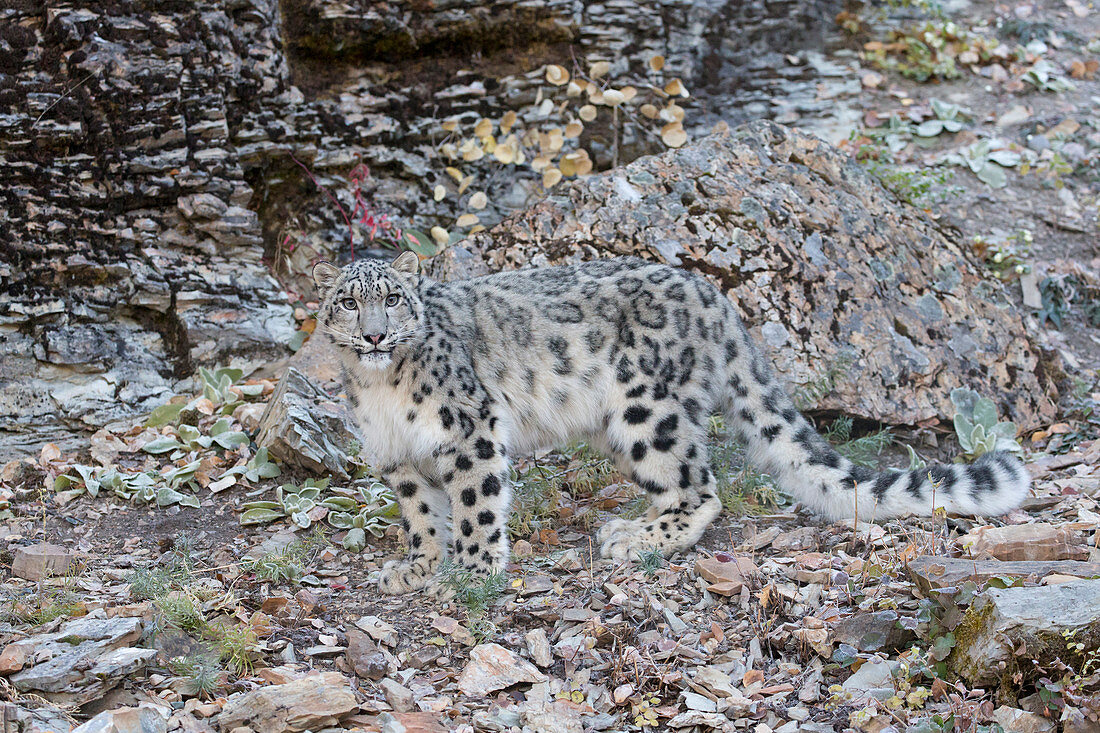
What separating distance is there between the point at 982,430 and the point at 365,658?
14.1ft

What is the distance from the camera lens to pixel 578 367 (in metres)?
5.47

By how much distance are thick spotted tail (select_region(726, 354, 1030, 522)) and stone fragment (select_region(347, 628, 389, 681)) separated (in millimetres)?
2462

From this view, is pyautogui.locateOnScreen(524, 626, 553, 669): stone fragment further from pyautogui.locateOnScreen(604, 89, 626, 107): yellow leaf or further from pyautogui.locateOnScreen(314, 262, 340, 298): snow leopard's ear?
pyautogui.locateOnScreen(604, 89, 626, 107): yellow leaf

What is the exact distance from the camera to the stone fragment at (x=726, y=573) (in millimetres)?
4734

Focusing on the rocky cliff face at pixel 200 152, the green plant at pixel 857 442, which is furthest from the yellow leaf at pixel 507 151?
the green plant at pixel 857 442

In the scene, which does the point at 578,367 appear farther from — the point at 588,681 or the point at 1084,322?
the point at 1084,322

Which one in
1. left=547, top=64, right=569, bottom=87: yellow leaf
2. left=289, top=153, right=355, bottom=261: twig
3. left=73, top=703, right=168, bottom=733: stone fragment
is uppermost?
left=547, top=64, right=569, bottom=87: yellow leaf

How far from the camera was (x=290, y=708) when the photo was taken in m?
3.60

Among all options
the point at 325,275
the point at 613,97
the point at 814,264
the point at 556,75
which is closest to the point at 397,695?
the point at 325,275

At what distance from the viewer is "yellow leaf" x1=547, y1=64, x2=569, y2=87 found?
887cm

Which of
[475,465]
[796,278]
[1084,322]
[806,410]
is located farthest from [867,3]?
[475,465]

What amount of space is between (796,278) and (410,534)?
3.33 metres

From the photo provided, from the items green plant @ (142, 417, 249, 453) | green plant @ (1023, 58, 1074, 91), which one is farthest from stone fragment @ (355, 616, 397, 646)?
green plant @ (1023, 58, 1074, 91)

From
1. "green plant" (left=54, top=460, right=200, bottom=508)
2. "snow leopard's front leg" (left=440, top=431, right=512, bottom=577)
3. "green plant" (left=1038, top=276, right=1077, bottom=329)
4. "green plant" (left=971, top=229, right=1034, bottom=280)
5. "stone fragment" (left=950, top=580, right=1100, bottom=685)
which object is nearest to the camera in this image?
"stone fragment" (left=950, top=580, right=1100, bottom=685)
